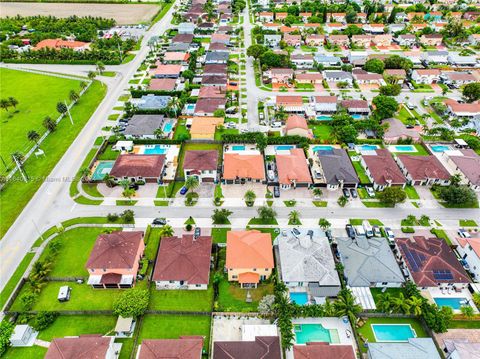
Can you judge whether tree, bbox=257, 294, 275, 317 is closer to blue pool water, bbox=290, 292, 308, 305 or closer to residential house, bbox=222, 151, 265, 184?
blue pool water, bbox=290, 292, 308, 305

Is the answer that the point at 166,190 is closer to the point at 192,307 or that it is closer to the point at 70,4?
the point at 192,307

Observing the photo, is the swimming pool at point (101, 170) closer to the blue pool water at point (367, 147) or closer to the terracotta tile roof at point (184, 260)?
the terracotta tile roof at point (184, 260)

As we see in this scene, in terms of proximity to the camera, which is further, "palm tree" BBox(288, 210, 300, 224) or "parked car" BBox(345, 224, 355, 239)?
"palm tree" BBox(288, 210, 300, 224)

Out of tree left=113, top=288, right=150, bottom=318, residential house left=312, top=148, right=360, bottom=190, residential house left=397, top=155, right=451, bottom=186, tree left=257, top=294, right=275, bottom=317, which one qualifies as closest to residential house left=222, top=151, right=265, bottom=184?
residential house left=312, top=148, right=360, bottom=190

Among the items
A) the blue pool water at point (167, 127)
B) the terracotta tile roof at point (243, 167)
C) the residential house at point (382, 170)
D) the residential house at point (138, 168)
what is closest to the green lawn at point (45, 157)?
the residential house at point (138, 168)

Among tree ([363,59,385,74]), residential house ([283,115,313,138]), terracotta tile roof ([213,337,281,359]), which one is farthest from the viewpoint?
tree ([363,59,385,74])

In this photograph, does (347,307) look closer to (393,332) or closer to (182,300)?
(393,332)

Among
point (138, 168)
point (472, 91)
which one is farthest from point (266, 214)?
point (472, 91)
